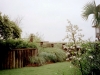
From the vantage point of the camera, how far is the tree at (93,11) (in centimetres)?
715

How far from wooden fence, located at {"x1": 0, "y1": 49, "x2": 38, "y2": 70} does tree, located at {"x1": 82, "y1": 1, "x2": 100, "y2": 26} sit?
352 cm

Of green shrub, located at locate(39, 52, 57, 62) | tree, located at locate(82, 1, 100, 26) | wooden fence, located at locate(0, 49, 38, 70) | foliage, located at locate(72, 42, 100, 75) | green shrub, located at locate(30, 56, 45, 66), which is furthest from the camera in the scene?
green shrub, located at locate(39, 52, 57, 62)

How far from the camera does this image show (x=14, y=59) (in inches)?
312

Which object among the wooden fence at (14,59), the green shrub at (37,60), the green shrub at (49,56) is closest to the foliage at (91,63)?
the green shrub at (37,60)

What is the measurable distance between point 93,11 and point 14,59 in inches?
172

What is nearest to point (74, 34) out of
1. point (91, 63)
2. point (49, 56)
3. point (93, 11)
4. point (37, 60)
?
point (91, 63)

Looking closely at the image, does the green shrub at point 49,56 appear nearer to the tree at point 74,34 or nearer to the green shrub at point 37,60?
the green shrub at point 37,60

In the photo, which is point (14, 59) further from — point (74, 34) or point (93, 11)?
point (74, 34)

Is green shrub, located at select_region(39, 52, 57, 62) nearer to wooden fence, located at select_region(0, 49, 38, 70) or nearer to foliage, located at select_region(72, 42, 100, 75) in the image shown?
wooden fence, located at select_region(0, 49, 38, 70)

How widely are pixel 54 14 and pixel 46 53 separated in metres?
6.44

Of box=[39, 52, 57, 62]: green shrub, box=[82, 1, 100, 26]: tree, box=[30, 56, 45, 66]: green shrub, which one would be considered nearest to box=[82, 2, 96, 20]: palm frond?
box=[82, 1, 100, 26]: tree

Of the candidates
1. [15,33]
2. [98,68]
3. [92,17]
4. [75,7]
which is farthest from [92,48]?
[75,7]

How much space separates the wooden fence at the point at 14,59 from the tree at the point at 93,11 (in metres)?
3.52

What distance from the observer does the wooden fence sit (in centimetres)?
776
